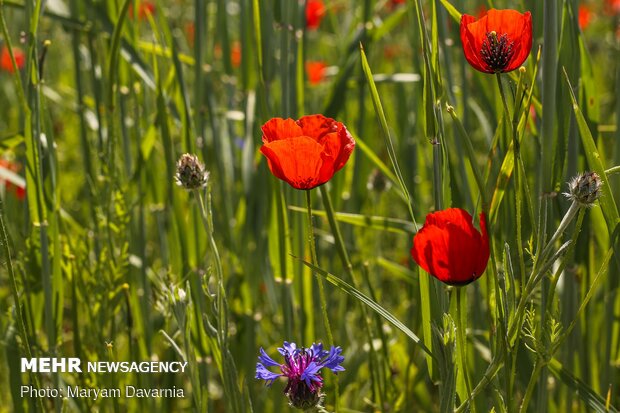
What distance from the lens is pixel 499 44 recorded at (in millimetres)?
702

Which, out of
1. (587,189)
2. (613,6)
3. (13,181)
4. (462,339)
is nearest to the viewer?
(587,189)

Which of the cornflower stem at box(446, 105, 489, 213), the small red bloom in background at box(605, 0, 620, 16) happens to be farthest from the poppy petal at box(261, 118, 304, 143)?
the small red bloom in background at box(605, 0, 620, 16)

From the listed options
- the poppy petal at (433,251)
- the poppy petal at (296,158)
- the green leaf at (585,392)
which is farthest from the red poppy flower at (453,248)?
the green leaf at (585,392)

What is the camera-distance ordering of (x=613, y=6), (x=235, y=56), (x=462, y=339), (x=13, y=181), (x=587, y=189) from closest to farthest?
1. (x=587, y=189)
2. (x=462, y=339)
3. (x=13, y=181)
4. (x=235, y=56)
5. (x=613, y=6)

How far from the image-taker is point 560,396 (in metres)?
1.05

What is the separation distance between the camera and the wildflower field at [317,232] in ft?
2.35

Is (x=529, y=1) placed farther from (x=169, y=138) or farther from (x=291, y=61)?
(x=169, y=138)

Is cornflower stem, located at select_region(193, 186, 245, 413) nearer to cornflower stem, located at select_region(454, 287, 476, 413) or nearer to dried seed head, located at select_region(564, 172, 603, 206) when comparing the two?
cornflower stem, located at select_region(454, 287, 476, 413)

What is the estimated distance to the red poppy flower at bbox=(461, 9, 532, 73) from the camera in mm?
702

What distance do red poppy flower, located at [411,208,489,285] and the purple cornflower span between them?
116 mm

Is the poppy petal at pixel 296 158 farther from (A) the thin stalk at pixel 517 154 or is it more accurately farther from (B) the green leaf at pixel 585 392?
(B) the green leaf at pixel 585 392

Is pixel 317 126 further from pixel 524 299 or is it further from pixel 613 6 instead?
pixel 613 6

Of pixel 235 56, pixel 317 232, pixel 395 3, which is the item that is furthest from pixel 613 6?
pixel 317 232

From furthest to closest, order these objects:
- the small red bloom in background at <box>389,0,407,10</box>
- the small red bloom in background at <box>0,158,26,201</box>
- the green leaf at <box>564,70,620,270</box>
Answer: the small red bloom in background at <box>389,0,407,10</box>, the small red bloom in background at <box>0,158,26,201</box>, the green leaf at <box>564,70,620,270</box>
